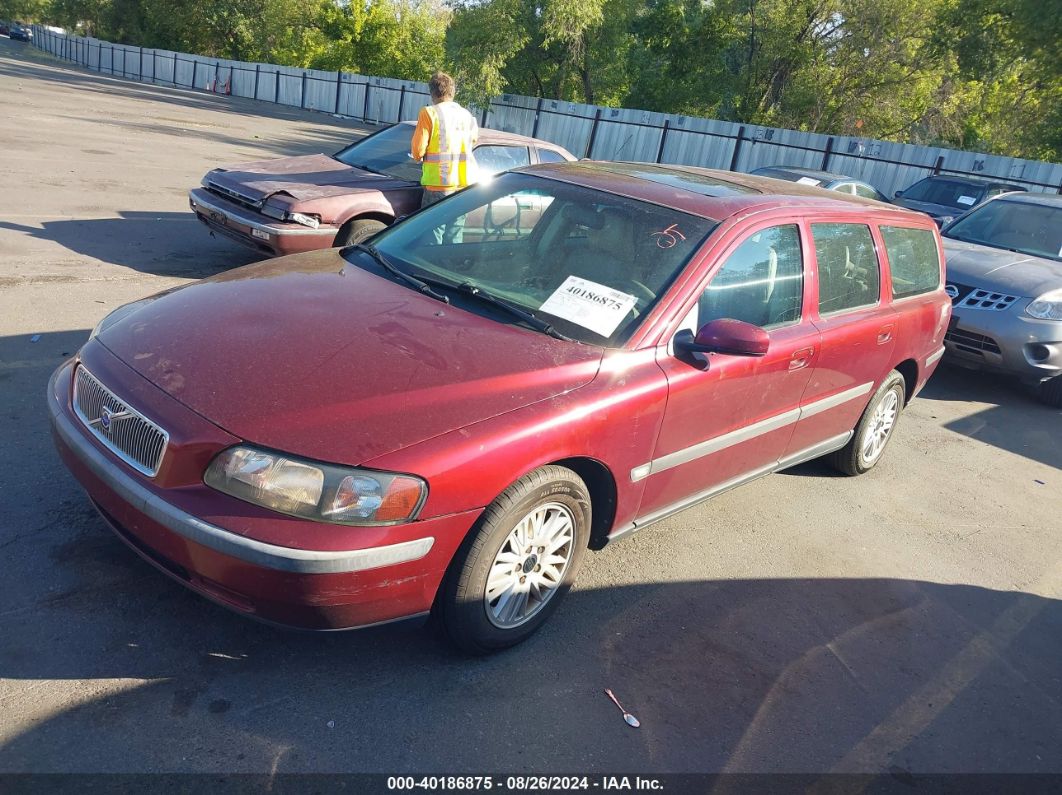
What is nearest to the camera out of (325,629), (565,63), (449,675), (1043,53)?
(325,629)

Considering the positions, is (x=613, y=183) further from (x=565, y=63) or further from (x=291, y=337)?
(x=565, y=63)

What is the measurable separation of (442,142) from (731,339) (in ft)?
15.8

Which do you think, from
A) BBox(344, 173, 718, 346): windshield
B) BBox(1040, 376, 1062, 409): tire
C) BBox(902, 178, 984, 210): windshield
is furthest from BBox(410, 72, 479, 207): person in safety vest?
BBox(902, 178, 984, 210): windshield

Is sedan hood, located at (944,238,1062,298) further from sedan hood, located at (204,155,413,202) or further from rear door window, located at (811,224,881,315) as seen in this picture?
sedan hood, located at (204,155,413,202)

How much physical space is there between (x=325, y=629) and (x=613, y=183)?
8.55ft

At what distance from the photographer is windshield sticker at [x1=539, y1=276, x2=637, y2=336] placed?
348 cm

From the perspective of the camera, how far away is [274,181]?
7.83 m

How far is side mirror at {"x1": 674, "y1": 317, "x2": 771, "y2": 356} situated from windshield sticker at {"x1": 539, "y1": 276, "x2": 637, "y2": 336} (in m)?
0.34

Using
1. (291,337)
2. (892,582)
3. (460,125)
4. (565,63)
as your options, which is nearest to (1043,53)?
(565,63)

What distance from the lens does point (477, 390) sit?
9.67 feet

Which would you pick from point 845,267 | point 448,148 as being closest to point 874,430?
point 845,267

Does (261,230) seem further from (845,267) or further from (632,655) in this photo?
(632,655)

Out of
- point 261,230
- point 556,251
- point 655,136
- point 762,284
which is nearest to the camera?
point 556,251

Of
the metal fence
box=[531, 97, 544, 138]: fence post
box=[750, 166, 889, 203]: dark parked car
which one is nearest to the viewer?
box=[750, 166, 889, 203]: dark parked car
